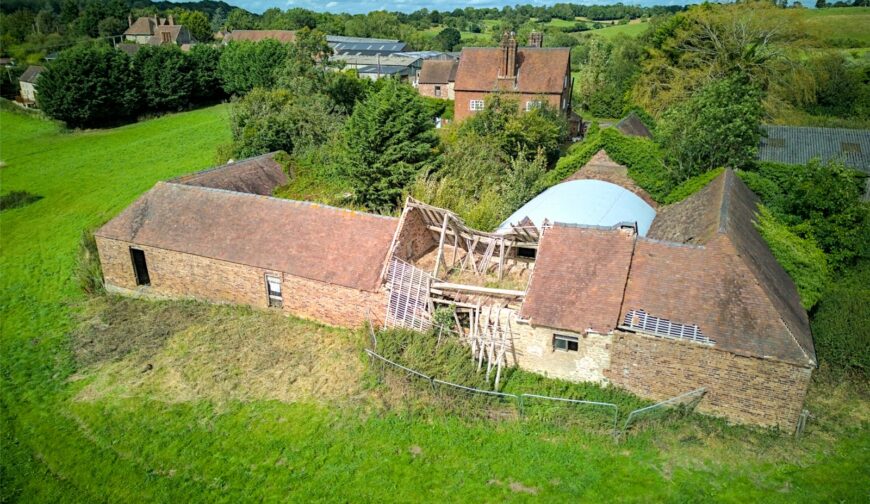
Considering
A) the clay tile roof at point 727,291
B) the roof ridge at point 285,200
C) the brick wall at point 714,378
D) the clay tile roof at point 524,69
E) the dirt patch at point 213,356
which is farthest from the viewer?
the clay tile roof at point 524,69

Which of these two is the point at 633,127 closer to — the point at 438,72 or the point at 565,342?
the point at 565,342

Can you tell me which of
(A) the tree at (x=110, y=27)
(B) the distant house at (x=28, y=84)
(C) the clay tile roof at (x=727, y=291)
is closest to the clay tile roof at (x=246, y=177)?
(C) the clay tile roof at (x=727, y=291)

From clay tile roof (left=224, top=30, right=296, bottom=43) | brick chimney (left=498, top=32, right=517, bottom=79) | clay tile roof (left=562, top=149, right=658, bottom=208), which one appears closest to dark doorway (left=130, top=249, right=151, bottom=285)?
clay tile roof (left=562, top=149, right=658, bottom=208)

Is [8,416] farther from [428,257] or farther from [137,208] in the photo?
[428,257]

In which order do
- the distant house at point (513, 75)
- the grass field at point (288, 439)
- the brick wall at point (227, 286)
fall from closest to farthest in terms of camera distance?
the grass field at point (288, 439) → the brick wall at point (227, 286) → the distant house at point (513, 75)

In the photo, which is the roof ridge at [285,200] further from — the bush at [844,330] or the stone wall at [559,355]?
the bush at [844,330]

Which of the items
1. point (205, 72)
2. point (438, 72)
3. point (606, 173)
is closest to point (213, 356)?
point (606, 173)
